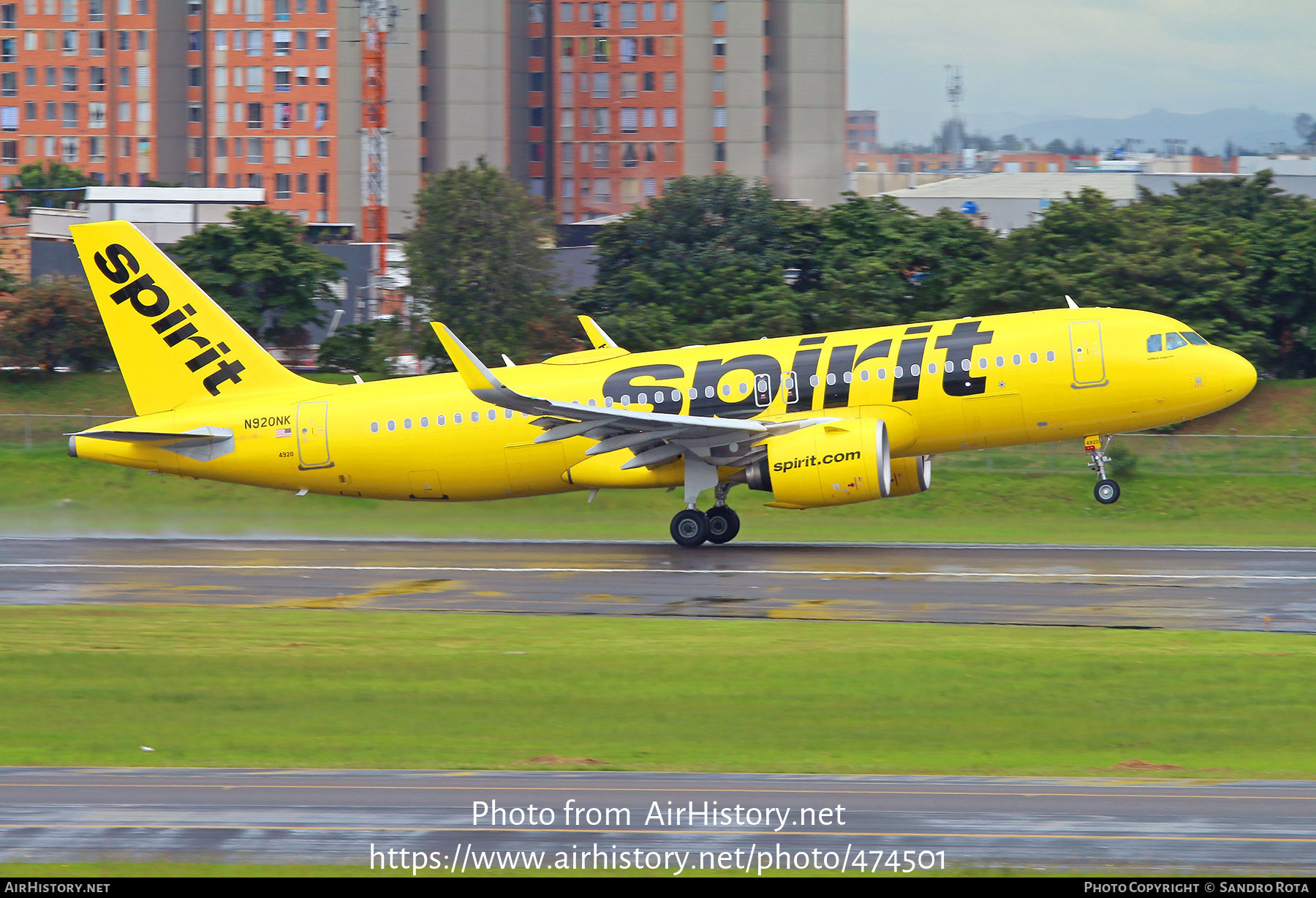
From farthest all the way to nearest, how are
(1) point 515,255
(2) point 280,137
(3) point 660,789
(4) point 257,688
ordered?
(2) point 280,137, (1) point 515,255, (4) point 257,688, (3) point 660,789

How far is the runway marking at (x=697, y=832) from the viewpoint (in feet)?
45.9

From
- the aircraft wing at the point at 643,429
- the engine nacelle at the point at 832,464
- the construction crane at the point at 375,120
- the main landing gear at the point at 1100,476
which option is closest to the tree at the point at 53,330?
the aircraft wing at the point at 643,429

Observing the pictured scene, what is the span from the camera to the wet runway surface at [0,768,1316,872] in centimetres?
1369

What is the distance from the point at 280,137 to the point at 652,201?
88.5 metres

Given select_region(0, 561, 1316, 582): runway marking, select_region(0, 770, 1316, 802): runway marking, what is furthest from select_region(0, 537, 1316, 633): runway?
select_region(0, 770, 1316, 802): runway marking

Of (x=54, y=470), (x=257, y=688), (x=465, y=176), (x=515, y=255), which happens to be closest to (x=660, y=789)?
(x=257, y=688)

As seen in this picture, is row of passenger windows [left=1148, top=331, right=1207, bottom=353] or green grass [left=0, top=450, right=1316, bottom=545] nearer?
row of passenger windows [left=1148, top=331, right=1207, bottom=353]

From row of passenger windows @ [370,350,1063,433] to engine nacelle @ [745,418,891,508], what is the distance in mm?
1360

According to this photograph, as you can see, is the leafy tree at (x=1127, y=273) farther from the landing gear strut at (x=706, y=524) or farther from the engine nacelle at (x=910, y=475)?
the landing gear strut at (x=706, y=524)

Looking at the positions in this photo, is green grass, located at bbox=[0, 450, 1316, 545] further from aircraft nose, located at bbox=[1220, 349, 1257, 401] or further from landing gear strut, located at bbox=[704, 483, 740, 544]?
aircraft nose, located at bbox=[1220, 349, 1257, 401]

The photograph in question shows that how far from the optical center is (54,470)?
46688 mm

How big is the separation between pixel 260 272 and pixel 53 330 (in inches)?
360

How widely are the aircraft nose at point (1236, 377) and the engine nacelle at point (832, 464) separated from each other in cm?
811
